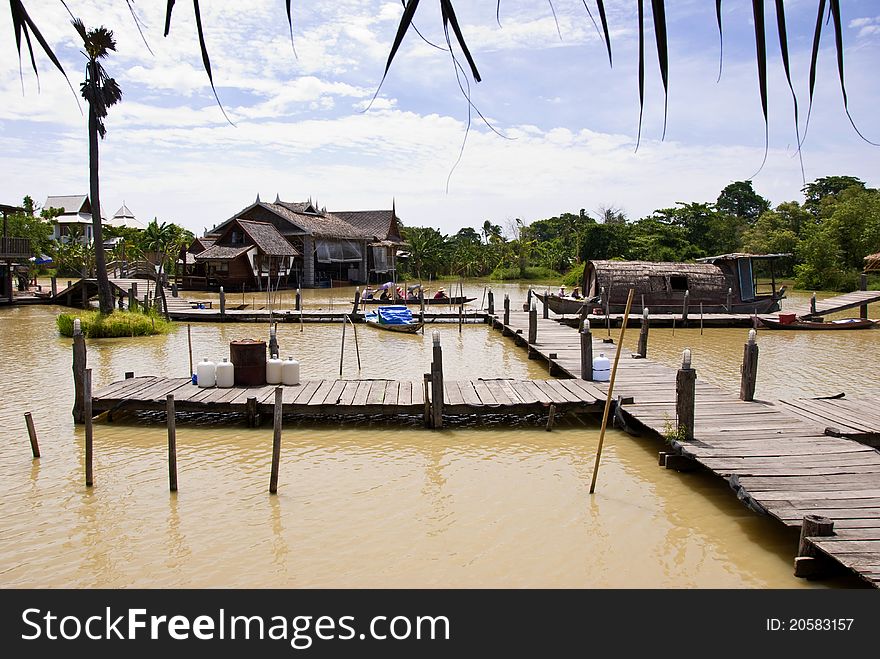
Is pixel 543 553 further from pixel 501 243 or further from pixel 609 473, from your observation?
pixel 501 243

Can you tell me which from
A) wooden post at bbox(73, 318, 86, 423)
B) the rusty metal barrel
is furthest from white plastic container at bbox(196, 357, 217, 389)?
wooden post at bbox(73, 318, 86, 423)

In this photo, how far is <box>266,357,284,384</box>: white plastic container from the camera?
1224 cm

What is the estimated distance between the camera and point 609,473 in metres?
9.03

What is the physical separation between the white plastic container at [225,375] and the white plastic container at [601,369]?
6213 mm

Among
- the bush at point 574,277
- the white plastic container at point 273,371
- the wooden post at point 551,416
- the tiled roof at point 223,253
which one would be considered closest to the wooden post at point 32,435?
the white plastic container at point 273,371

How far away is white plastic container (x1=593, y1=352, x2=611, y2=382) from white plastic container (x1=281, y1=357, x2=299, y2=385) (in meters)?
5.17

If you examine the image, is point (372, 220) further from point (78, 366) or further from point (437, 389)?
point (437, 389)

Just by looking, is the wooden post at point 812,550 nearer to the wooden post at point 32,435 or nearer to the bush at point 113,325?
the wooden post at point 32,435

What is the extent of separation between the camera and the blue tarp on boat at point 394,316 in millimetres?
24484

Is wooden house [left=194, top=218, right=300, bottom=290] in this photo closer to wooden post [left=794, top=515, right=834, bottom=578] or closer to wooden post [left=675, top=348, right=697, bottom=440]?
wooden post [left=675, top=348, right=697, bottom=440]

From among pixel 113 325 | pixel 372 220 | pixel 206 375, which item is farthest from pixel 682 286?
pixel 372 220
